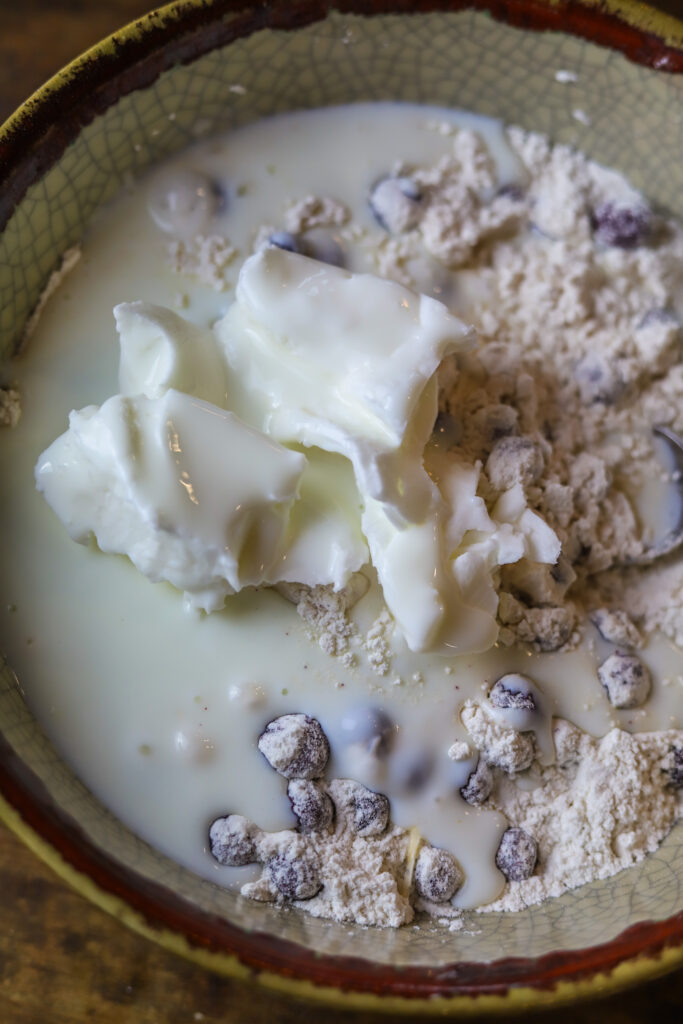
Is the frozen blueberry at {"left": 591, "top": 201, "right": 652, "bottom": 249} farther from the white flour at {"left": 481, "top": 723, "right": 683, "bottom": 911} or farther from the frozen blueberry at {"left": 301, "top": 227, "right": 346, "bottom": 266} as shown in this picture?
the white flour at {"left": 481, "top": 723, "right": 683, "bottom": 911}

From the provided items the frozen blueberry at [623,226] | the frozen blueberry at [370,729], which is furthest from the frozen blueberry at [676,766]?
the frozen blueberry at [623,226]

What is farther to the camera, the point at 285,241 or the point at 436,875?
the point at 285,241

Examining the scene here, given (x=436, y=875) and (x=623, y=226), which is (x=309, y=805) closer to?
(x=436, y=875)

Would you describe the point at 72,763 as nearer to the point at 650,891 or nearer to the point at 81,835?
the point at 81,835

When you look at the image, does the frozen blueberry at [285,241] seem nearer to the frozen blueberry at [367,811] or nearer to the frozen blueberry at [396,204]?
the frozen blueberry at [396,204]

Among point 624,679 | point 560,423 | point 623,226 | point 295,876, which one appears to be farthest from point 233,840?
point 623,226

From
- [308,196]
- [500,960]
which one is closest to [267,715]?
[500,960]

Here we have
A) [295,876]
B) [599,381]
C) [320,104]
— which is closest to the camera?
[295,876]
